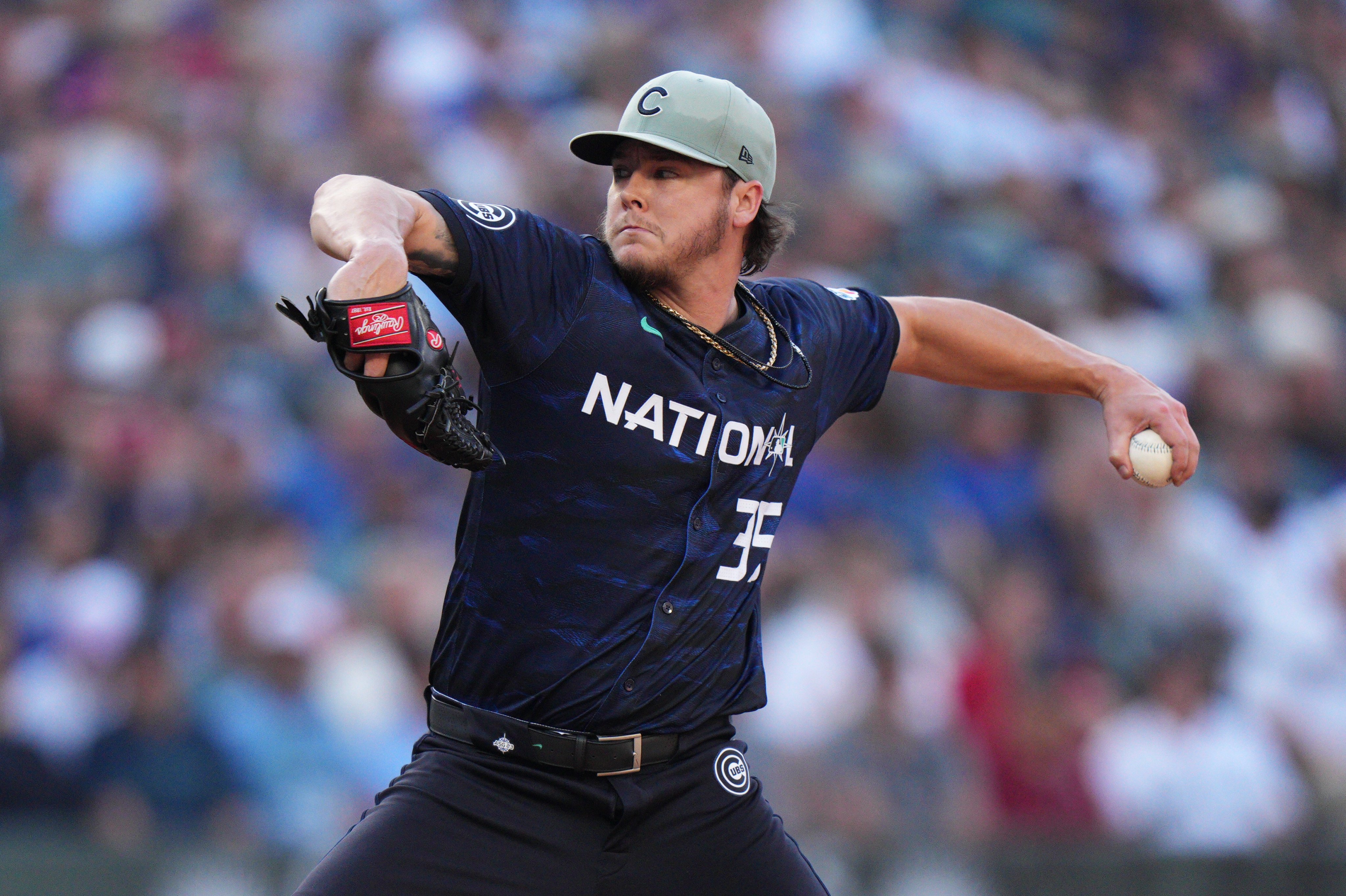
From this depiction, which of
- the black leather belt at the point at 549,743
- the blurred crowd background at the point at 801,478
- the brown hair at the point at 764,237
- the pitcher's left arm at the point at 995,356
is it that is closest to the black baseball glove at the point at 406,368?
the black leather belt at the point at 549,743

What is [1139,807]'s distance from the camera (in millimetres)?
8250

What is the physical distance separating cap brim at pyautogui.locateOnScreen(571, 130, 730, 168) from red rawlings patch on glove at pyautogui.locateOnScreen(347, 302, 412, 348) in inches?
37.9

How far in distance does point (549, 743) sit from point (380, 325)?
3.73ft

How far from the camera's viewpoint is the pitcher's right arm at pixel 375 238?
3.14m

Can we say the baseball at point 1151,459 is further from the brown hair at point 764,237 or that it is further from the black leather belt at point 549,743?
the black leather belt at point 549,743

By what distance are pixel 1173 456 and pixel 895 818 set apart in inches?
155

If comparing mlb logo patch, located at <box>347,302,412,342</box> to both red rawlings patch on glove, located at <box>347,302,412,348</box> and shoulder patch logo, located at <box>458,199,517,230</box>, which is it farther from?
shoulder patch logo, located at <box>458,199,517,230</box>

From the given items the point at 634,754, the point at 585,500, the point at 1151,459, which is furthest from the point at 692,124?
the point at 634,754

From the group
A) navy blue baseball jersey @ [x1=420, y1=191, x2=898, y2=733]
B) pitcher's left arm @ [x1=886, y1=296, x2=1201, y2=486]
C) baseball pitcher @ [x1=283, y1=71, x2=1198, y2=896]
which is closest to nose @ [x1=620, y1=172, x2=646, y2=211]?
baseball pitcher @ [x1=283, y1=71, x2=1198, y2=896]

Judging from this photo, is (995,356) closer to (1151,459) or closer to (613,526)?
(1151,459)

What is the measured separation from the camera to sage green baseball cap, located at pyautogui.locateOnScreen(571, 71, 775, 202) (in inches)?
158

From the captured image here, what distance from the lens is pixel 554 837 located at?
3.72m

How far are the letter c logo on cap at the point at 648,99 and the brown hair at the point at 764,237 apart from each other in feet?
1.73

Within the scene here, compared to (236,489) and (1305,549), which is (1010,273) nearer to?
(1305,549)
